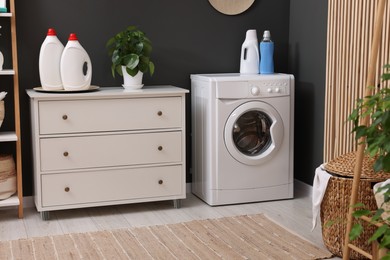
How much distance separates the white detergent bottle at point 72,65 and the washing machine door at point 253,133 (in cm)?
97

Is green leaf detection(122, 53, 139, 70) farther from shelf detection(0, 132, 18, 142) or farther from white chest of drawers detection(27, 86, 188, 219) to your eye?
shelf detection(0, 132, 18, 142)

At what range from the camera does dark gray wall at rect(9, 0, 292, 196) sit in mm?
4172

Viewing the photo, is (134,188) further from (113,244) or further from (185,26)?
(185,26)

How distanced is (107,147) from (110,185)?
9.4 inches

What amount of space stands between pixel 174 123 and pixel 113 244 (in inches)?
37.1

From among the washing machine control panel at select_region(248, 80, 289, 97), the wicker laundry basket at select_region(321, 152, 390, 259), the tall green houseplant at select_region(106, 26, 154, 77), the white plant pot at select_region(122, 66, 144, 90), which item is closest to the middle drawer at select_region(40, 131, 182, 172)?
the white plant pot at select_region(122, 66, 144, 90)

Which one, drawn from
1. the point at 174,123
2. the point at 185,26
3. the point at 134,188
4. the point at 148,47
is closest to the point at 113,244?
the point at 134,188

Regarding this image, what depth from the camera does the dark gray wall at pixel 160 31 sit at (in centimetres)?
417

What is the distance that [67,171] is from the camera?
12.9 ft

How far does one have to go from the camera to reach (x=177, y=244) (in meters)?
3.51

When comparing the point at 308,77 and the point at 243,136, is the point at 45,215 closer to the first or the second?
the point at 243,136

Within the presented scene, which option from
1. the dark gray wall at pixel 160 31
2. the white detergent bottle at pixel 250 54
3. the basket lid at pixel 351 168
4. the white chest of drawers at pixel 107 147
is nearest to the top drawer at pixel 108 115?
the white chest of drawers at pixel 107 147

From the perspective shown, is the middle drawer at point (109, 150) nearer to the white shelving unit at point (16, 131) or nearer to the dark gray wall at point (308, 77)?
the white shelving unit at point (16, 131)

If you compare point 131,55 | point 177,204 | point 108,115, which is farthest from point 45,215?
point 131,55
